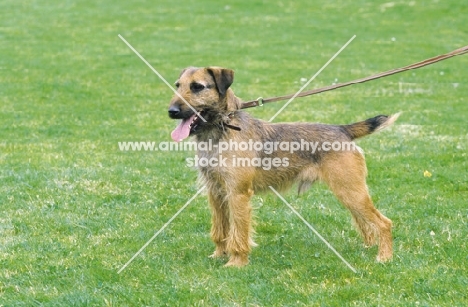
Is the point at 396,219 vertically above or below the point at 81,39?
above

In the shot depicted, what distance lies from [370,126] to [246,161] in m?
1.26

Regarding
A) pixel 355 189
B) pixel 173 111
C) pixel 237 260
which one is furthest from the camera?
pixel 355 189

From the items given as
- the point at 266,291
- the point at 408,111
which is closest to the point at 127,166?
the point at 266,291

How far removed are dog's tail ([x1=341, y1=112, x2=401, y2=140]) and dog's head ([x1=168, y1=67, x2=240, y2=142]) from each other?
128 cm

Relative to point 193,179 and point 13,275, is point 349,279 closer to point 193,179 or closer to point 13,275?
point 13,275

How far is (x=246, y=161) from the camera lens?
20.3ft

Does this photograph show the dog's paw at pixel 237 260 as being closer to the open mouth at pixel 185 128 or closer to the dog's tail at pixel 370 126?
the open mouth at pixel 185 128

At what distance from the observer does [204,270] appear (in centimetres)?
601

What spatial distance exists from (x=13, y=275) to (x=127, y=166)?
12.8 feet

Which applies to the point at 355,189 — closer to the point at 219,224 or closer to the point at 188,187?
the point at 219,224

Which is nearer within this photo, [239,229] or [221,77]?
[221,77]

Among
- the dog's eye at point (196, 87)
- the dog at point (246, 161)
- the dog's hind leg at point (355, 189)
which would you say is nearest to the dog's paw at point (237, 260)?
the dog at point (246, 161)

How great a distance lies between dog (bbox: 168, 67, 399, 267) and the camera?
6004 millimetres

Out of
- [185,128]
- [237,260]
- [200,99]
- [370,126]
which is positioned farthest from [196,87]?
[370,126]
